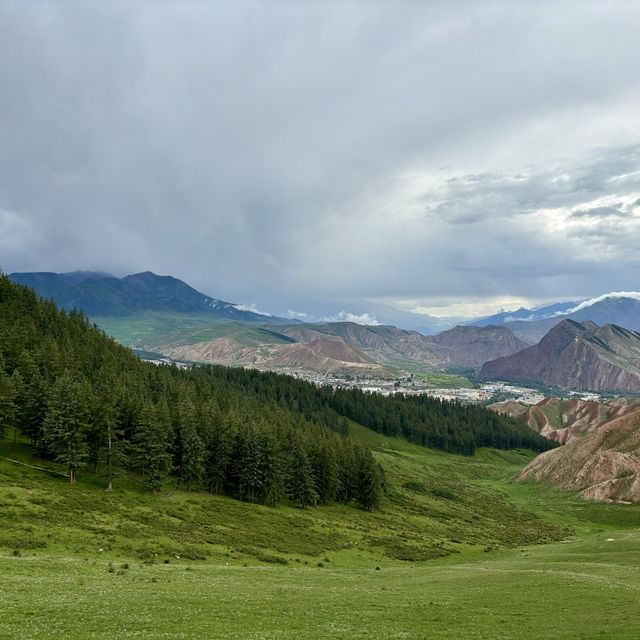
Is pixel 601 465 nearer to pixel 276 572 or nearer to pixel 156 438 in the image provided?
pixel 276 572

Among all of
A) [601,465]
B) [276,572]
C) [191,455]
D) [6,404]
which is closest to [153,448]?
[191,455]

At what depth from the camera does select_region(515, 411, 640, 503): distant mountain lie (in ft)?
373

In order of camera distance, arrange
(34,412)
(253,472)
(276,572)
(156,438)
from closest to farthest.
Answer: (276,572)
(34,412)
(156,438)
(253,472)

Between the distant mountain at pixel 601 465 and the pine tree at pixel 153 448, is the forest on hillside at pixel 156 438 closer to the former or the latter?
the pine tree at pixel 153 448

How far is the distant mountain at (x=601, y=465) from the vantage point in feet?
373

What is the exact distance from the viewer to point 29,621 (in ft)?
68.3

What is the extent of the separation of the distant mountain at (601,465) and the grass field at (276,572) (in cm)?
3608

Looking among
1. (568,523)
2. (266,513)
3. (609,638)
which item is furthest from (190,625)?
(568,523)

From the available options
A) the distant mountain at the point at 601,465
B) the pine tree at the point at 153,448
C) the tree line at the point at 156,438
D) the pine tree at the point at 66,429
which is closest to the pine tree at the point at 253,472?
the tree line at the point at 156,438

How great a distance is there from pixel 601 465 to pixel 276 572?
12720cm

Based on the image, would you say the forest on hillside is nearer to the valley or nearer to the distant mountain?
the valley

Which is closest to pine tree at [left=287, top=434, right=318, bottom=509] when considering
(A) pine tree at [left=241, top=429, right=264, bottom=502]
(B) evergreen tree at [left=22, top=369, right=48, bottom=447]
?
(A) pine tree at [left=241, top=429, right=264, bottom=502]

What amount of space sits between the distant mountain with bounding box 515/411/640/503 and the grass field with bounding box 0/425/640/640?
36084 mm

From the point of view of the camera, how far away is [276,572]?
4150 centimetres
